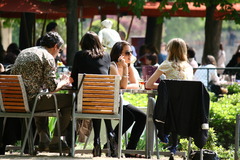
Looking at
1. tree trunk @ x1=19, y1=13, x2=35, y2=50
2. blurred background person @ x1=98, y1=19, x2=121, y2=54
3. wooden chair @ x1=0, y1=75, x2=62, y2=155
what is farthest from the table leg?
tree trunk @ x1=19, y1=13, x2=35, y2=50

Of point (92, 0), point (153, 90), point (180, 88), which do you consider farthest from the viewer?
point (92, 0)

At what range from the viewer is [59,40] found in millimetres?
9711

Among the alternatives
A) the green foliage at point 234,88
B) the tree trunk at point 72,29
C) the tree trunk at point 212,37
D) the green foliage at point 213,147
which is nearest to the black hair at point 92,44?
the green foliage at point 213,147

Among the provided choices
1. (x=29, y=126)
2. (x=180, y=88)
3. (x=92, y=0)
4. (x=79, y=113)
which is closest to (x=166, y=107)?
(x=180, y=88)

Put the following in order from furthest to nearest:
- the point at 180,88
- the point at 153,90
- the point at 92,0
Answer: the point at 92,0
the point at 153,90
the point at 180,88

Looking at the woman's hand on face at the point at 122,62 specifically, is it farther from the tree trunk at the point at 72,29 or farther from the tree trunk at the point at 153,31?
the tree trunk at the point at 153,31

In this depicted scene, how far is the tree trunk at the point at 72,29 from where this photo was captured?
64.0 feet

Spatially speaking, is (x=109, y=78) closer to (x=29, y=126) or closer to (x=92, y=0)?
(x=29, y=126)

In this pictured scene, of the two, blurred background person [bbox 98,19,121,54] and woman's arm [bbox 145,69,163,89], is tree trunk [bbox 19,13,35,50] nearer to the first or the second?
blurred background person [bbox 98,19,121,54]

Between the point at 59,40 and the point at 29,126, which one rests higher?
the point at 59,40

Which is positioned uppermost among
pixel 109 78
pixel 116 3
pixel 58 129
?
pixel 116 3

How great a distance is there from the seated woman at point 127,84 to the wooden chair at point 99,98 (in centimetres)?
73

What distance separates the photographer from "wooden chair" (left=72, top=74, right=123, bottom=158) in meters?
9.34

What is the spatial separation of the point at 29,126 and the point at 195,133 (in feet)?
6.50
